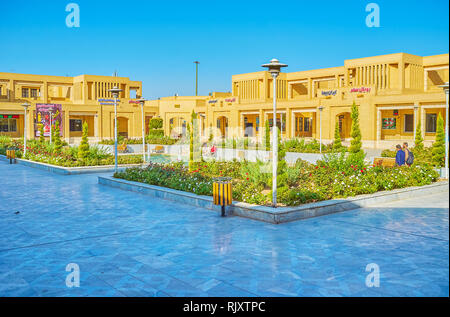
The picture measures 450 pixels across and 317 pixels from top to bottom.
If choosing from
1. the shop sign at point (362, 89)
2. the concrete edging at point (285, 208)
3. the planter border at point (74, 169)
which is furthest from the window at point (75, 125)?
the concrete edging at point (285, 208)

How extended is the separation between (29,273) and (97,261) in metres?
0.92

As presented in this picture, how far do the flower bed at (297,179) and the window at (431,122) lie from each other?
21.4 meters

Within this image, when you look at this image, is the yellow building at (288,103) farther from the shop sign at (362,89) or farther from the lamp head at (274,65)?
the lamp head at (274,65)

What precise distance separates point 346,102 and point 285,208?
88.5 ft

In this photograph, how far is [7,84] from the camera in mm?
49625

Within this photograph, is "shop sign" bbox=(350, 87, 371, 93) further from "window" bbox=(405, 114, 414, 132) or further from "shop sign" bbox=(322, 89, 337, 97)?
"window" bbox=(405, 114, 414, 132)

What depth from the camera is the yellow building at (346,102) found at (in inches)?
1281

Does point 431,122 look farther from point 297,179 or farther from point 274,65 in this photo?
point 274,65

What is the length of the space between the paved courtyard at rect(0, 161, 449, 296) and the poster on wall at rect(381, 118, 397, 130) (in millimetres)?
25914

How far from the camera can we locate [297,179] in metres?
13.0

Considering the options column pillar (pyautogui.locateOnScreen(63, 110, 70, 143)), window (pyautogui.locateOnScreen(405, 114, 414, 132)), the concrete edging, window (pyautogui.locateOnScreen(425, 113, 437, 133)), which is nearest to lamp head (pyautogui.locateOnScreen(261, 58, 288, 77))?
the concrete edging

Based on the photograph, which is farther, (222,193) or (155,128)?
(155,128)

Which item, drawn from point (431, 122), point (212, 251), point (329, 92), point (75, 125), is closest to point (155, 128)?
point (75, 125)

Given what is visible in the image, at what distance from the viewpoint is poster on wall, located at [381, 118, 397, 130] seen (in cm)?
3522
